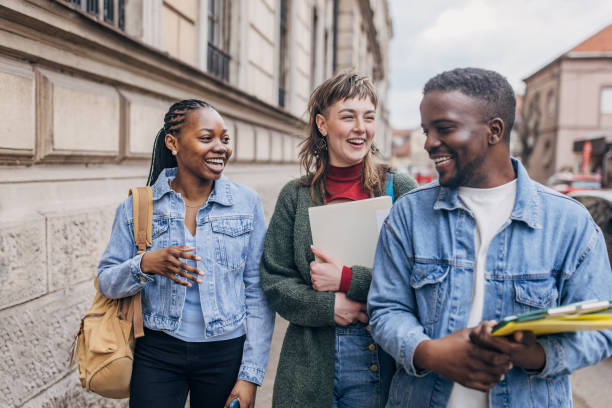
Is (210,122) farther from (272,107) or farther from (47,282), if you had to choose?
(272,107)

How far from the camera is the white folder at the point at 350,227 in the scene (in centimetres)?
202

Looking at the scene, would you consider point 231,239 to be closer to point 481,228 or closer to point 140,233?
point 140,233

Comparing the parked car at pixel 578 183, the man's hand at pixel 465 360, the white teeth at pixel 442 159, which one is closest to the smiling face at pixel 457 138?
the white teeth at pixel 442 159

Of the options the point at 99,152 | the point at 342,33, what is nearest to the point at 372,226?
the point at 99,152

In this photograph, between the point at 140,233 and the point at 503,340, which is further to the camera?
the point at 140,233

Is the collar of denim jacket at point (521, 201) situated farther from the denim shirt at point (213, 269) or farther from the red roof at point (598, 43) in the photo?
the red roof at point (598, 43)

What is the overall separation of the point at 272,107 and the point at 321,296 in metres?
A: 6.64

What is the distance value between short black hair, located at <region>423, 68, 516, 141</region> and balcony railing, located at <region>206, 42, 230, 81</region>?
5.08m

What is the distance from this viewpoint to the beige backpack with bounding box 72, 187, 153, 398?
197cm

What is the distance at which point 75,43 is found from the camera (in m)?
3.09

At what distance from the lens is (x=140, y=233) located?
6.78 ft

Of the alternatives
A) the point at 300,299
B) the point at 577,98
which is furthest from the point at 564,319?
the point at 577,98

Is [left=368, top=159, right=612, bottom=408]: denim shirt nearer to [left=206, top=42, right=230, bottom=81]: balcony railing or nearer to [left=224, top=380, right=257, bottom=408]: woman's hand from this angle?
[left=224, top=380, right=257, bottom=408]: woman's hand

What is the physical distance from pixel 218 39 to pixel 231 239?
5188 millimetres
